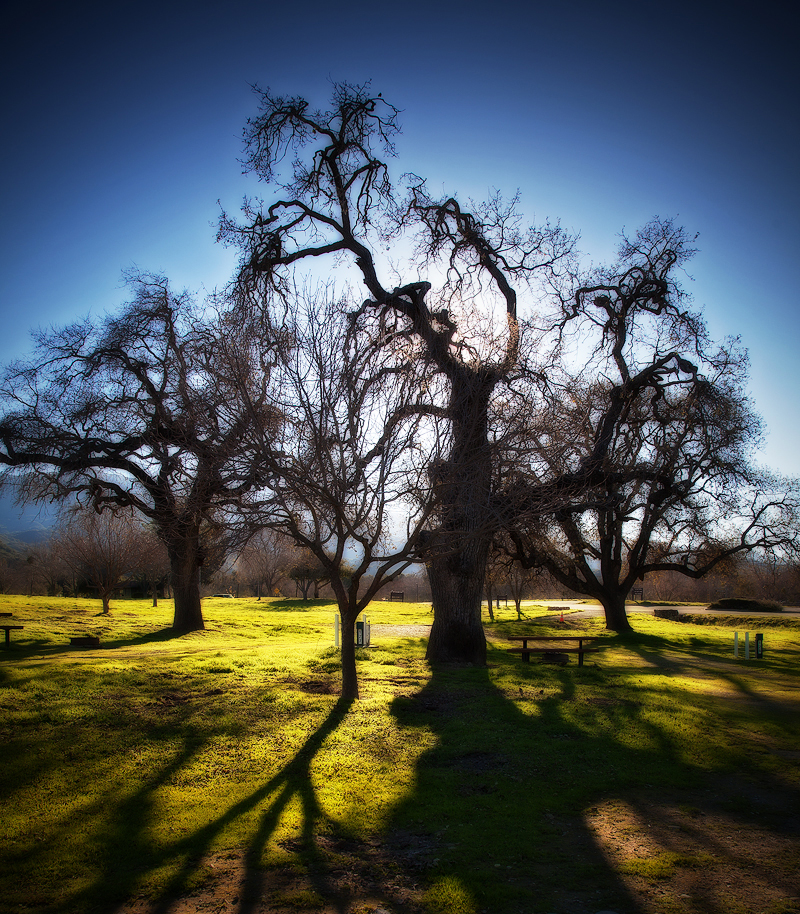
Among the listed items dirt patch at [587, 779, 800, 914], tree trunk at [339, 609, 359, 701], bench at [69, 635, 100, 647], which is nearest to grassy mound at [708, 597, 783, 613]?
tree trunk at [339, 609, 359, 701]

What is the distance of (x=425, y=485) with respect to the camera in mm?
8727

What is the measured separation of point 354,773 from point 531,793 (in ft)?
6.57

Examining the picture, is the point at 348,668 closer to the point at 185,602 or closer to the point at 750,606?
the point at 185,602

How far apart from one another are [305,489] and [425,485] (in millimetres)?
1752

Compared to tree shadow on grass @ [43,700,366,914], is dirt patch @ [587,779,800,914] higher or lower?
lower

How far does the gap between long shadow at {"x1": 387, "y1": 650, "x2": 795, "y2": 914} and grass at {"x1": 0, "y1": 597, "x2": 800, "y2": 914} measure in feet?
0.10

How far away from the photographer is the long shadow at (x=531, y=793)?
4.57 m

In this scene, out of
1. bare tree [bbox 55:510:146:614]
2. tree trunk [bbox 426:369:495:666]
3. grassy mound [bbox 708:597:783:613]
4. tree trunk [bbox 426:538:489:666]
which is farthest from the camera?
grassy mound [bbox 708:597:783:613]

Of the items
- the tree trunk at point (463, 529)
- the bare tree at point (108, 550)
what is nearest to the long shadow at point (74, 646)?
the bare tree at point (108, 550)

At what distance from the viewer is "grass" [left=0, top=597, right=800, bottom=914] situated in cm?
459

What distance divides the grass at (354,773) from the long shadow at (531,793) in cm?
3

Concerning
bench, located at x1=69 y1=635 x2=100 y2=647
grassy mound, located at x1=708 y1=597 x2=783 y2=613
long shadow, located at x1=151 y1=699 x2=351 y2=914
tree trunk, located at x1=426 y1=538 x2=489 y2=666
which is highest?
tree trunk, located at x1=426 y1=538 x2=489 y2=666

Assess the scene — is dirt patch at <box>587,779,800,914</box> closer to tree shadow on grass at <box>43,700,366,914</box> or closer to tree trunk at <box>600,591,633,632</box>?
tree shadow on grass at <box>43,700,366,914</box>

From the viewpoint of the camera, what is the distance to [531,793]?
644 centimetres
